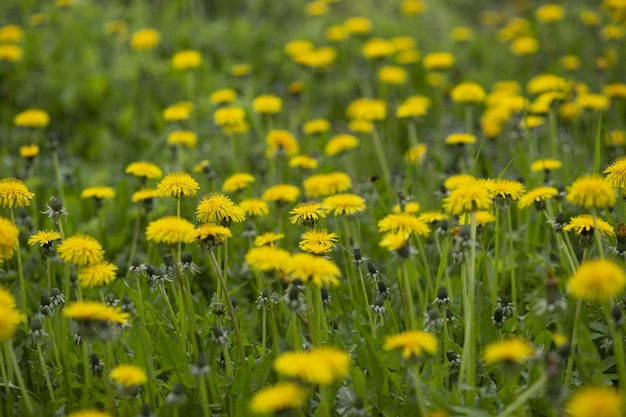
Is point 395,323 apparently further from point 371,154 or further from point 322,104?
point 322,104

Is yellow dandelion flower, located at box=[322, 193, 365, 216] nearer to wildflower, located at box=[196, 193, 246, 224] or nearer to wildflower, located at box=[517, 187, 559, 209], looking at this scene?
wildflower, located at box=[196, 193, 246, 224]

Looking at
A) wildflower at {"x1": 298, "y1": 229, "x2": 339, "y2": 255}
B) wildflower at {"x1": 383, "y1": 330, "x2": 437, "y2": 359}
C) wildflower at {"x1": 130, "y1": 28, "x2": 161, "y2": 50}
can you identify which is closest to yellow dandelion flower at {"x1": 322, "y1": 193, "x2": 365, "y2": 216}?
wildflower at {"x1": 298, "y1": 229, "x2": 339, "y2": 255}

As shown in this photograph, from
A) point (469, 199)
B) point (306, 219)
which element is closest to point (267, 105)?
point (306, 219)

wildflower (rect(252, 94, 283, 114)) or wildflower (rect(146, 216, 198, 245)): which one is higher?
wildflower (rect(146, 216, 198, 245))

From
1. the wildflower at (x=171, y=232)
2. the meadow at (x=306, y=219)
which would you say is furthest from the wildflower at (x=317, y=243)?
the wildflower at (x=171, y=232)

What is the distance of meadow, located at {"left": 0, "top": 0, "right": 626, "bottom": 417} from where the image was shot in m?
2.04

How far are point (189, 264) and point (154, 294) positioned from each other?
0.42 metres

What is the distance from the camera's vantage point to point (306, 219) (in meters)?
2.48

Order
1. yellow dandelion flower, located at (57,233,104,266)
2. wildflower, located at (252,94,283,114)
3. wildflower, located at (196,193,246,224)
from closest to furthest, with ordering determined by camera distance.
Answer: yellow dandelion flower, located at (57,233,104,266), wildflower, located at (196,193,246,224), wildflower, located at (252,94,283,114)

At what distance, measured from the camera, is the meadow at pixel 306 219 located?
6.68ft

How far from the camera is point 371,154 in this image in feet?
15.6

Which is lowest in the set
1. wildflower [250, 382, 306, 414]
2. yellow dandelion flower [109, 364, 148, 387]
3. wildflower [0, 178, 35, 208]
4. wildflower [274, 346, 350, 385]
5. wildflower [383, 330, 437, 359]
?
yellow dandelion flower [109, 364, 148, 387]

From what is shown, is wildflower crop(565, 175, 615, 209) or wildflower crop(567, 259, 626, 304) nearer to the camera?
wildflower crop(567, 259, 626, 304)

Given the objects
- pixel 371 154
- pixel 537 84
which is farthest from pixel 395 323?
pixel 371 154
